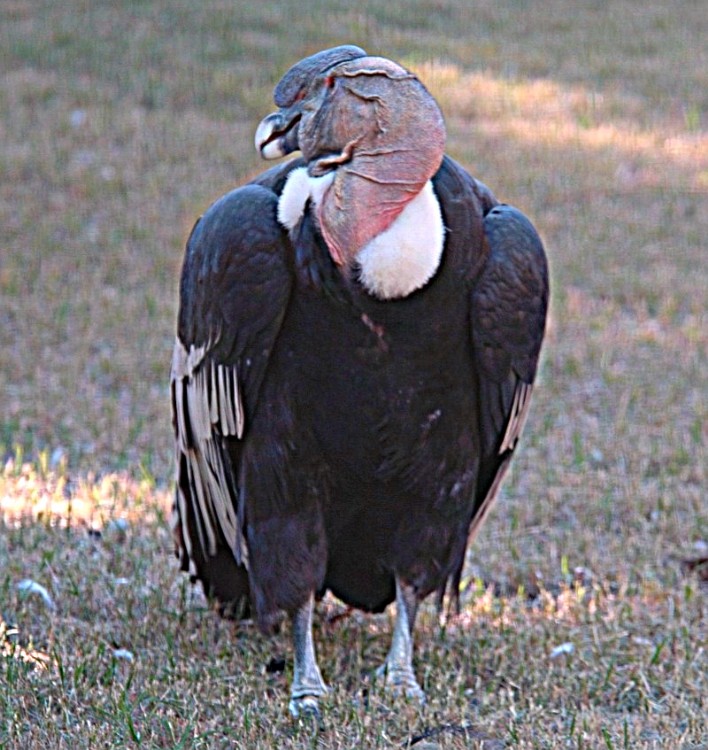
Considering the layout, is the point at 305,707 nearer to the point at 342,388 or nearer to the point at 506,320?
the point at 342,388

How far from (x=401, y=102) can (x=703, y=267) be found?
528 cm

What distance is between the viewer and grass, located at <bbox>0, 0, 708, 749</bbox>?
342 centimetres

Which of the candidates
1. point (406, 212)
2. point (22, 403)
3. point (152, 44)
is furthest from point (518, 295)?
point (152, 44)

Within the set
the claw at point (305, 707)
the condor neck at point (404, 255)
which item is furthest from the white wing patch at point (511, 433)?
the claw at point (305, 707)

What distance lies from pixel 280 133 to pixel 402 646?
1.47 metres

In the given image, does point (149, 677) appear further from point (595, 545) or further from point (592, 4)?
point (592, 4)

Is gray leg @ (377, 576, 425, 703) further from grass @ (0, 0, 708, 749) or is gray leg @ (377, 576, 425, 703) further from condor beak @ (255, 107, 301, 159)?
condor beak @ (255, 107, 301, 159)

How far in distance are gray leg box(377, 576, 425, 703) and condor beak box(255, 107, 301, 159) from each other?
1.25 metres

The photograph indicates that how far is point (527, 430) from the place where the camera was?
5.82 metres

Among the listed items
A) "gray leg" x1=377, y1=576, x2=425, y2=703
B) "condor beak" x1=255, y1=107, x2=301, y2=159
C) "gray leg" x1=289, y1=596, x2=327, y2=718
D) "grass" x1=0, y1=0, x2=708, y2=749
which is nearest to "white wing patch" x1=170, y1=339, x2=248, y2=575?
"gray leg" x1=289, y1=596, x2=327, y2=718

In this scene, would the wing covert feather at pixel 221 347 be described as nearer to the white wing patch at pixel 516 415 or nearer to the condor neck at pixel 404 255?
the condor neck at pixel 404 255

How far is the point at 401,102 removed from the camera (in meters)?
3.08

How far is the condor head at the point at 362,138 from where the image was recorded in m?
3.08

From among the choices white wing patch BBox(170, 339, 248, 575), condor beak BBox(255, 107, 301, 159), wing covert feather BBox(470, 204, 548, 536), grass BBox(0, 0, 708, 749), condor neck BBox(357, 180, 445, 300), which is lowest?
grass BBox(0, 0, 708, 749)
